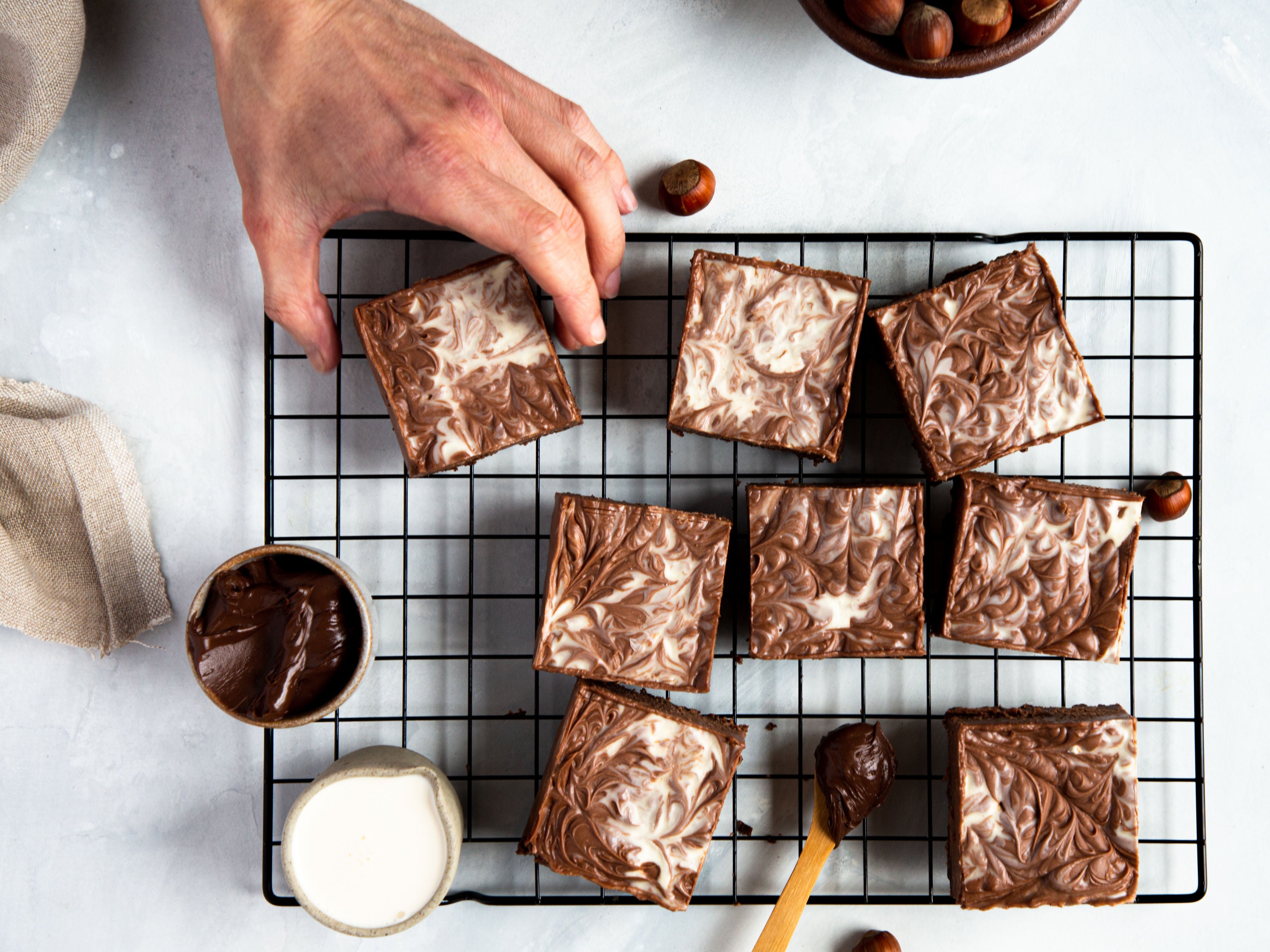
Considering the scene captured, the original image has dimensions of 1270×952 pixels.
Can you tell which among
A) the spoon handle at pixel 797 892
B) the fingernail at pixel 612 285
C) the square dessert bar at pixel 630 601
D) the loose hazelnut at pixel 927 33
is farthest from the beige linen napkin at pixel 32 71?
the spoon handle at pixel 797 892

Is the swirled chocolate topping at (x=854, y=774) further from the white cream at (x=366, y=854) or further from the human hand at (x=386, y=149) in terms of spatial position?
the human hand at (x=386, y=149)

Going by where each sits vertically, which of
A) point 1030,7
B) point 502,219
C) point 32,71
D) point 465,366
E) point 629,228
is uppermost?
point 1030,7

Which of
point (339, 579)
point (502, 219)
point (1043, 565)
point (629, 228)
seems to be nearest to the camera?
point (502, 219)

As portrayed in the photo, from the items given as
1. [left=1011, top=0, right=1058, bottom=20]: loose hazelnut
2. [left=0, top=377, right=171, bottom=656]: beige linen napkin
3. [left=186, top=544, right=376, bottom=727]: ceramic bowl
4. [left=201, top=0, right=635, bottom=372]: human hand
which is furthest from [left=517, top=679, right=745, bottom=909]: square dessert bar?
[left=1011, top=0, right=1058, bottom=20]: loose hazelnut

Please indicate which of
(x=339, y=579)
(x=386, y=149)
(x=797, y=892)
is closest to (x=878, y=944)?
(x=797, y=892)

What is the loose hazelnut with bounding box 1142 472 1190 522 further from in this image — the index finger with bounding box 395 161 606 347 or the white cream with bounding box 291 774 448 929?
the white cream with bounding box 291 774 448 929

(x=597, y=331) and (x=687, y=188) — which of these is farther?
(x=687, y=188)

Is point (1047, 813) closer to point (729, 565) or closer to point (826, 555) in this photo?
point (826, 555)
